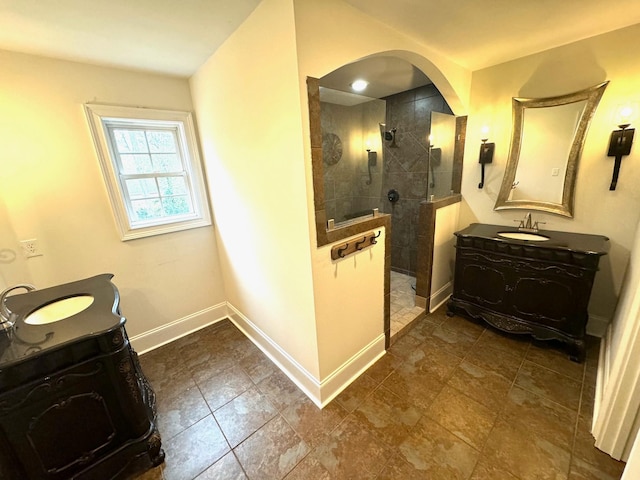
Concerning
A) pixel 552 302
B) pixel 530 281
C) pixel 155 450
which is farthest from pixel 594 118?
pixel 155 450

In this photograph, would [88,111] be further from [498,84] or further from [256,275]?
[498,84]

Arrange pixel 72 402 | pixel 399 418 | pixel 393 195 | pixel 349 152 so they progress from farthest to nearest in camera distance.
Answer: pixel 393 195 < pixel 349 152 < pixel 399 418 < pixel 72 402

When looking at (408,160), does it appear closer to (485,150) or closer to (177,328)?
(485,150)

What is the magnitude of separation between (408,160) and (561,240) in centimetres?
171

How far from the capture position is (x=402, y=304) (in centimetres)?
271

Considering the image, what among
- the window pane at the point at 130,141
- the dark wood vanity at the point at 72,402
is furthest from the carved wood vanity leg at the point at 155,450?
the window pane at the point at 130,141

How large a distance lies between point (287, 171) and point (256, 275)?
1.00m

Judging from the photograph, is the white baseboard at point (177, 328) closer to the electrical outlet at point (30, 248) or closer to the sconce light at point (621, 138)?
the electrical outlet at point (30, 248)

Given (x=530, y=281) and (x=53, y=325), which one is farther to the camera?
(x=530, y=281)

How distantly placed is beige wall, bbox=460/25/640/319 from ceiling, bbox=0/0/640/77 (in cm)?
14

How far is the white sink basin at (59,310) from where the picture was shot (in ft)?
4.23

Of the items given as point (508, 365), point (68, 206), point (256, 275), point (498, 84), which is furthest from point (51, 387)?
point (498, 84)

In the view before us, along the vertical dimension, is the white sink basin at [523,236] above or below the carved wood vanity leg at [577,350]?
above

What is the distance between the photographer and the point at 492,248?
2139 millimetres
